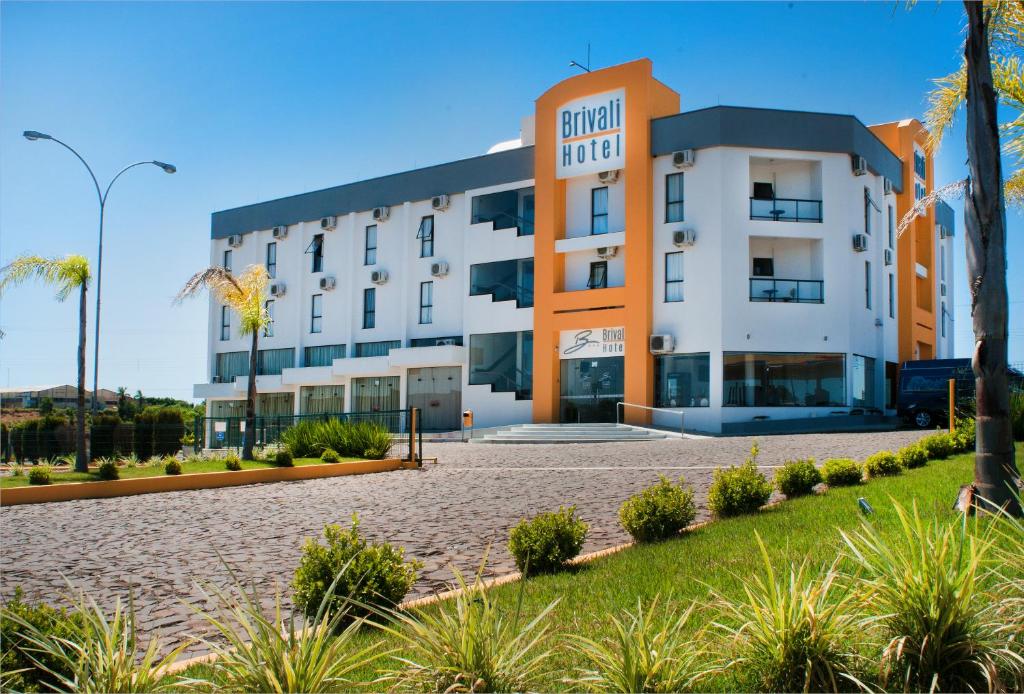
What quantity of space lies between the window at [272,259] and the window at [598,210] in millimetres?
20954

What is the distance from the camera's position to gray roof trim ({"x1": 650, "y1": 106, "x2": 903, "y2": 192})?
31.5 metres

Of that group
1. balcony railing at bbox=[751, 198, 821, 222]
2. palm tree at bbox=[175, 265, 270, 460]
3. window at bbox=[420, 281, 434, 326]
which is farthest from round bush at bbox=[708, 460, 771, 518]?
window at bbox=[420, 281, 434, 326]

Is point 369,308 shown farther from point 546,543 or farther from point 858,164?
point 546,543

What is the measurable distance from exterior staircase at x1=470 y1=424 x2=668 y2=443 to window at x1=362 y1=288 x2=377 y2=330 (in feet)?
41.8

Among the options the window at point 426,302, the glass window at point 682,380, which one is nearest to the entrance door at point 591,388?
the glass window at point 682,380

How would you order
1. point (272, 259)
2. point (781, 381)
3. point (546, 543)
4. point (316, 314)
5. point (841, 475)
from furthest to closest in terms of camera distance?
point (272, 259)
point (316, 314)
point (781, 381)
point (841, 475)
point (546, 543)

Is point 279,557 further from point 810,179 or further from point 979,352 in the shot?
point 810,179

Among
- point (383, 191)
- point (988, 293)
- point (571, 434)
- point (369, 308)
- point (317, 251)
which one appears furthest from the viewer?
point (317, 251)

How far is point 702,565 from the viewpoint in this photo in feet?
21.6

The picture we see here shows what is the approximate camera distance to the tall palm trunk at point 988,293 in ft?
24.8

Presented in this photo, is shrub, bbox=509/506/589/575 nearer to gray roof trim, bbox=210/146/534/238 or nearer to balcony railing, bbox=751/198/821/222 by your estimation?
balcony railing, bbox=751/198/821/222

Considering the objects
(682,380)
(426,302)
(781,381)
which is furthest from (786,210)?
(426,302)

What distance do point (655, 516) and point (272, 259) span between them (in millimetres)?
42583

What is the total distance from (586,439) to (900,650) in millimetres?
25208
